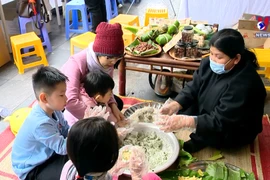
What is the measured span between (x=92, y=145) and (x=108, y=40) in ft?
3.02

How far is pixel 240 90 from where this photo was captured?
4.89 ft

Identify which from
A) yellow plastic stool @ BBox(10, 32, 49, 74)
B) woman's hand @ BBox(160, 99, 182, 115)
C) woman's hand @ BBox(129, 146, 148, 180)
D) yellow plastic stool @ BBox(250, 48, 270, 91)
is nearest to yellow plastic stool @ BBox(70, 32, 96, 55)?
yellow plastic stool @ BBox(10, 32, 49, 74)

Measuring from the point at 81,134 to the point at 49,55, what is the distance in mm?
2703

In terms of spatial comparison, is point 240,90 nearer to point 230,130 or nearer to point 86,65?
point 230,130

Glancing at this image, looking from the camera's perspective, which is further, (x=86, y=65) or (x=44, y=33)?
(x=44, y=33)

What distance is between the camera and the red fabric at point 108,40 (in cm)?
163

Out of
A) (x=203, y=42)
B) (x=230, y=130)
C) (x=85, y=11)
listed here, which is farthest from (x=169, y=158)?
(x=85, y=11)

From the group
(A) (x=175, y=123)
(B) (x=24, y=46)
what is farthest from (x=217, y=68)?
(B) (x=24, y=46)

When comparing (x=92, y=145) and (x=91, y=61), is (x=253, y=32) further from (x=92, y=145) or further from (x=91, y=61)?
(x=92, y=145)

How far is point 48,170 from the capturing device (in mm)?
1354

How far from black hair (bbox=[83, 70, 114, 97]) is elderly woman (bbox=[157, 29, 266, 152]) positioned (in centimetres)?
37

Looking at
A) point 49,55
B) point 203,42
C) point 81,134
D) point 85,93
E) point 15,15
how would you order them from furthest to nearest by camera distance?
point 15,15, point 49,55, point 203,42, point 85,93, point 81,134

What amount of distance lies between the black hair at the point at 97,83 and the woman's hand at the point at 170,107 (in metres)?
0.38

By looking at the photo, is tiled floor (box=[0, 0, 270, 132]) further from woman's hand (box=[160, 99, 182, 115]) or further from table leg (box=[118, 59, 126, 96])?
woman's hand (box=[160, 99, 182, 115])
